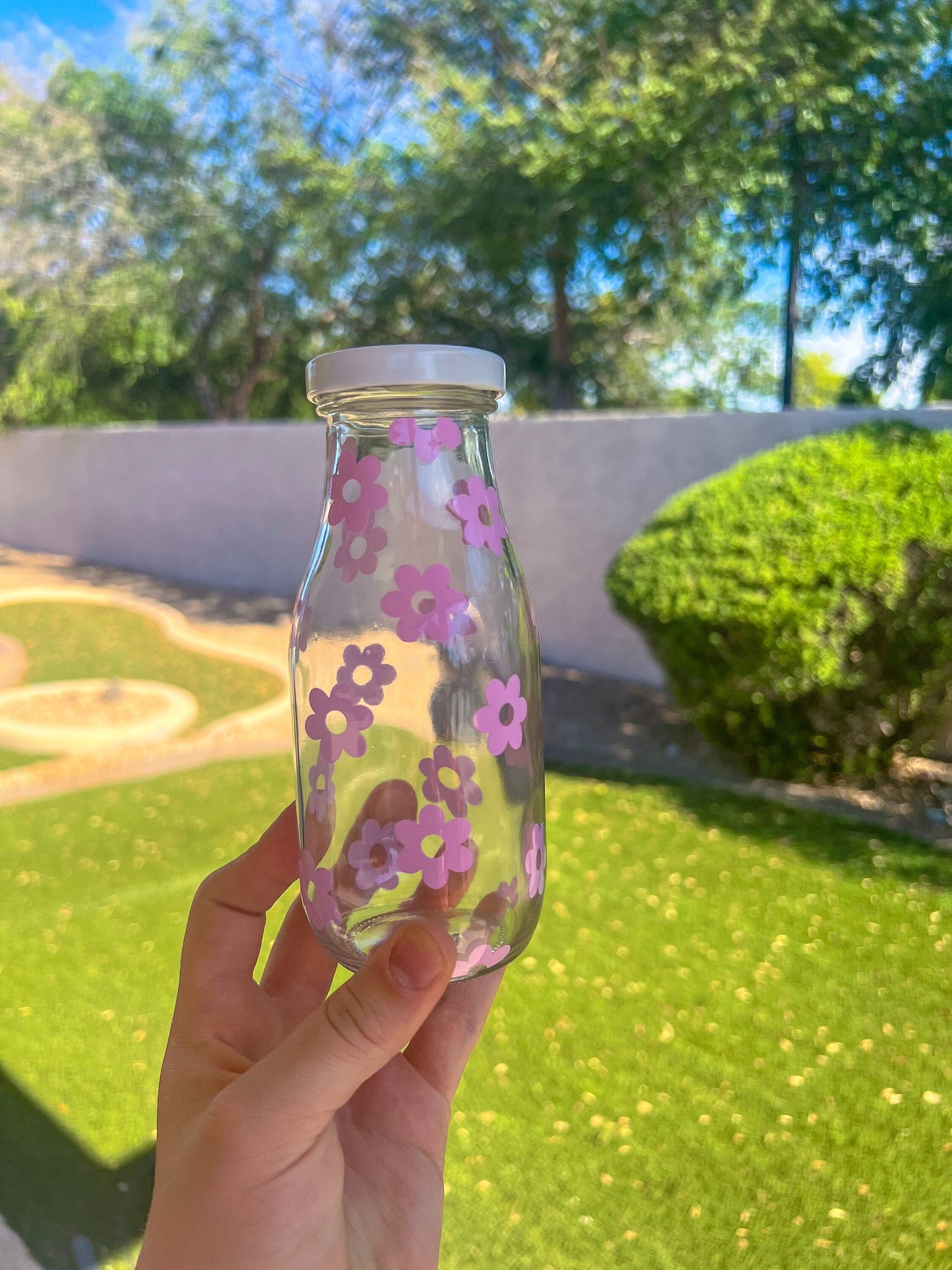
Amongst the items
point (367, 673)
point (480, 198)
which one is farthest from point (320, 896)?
point (480, 198)

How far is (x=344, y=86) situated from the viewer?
1366 cm

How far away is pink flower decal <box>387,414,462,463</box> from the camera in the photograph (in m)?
1.08

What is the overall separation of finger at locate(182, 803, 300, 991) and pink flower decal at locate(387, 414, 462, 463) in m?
0.52

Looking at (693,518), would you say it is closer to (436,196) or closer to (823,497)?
(823,497)

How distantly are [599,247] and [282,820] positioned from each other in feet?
32.7

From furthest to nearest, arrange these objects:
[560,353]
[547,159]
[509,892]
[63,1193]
→ [560,353] → [547,159] → [63,1193] → [509,892]

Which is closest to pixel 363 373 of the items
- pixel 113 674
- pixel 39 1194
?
pixel 39 1194

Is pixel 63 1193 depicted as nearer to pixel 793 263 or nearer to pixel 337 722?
pixel 337 722

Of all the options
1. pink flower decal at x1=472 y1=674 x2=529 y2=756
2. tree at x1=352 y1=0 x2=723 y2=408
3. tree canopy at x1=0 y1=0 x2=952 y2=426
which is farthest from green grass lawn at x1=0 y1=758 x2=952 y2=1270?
tree at x1=352 y1=0 x2=723 y2=408

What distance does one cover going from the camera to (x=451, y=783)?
3.66 ft

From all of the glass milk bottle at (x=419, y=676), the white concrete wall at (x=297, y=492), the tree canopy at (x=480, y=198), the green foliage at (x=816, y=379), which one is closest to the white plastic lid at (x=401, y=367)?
the glass milk bottle at (x=419, y=676)

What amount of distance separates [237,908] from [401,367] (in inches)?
30.8

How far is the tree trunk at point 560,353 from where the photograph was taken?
11539 millimetres

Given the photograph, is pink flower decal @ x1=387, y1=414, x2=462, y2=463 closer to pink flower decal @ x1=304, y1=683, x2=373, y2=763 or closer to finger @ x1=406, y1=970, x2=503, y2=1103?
pink flower decal @ x1=304, y1=683, x2=373, y2=763
